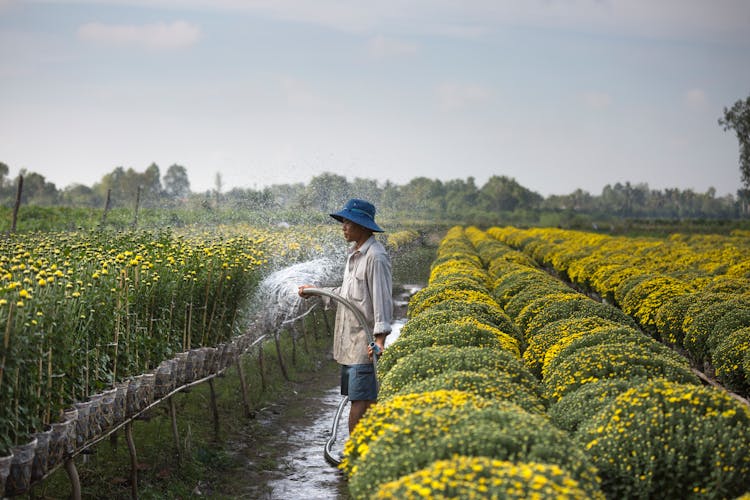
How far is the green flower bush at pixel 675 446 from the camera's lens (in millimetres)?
4623

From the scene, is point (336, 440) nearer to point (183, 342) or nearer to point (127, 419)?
point (183, 342)

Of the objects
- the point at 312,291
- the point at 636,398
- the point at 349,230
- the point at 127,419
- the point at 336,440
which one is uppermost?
the point at 349,230

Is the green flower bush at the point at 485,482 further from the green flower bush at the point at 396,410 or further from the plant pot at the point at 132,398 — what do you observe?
the plant pot at the point at 132,398

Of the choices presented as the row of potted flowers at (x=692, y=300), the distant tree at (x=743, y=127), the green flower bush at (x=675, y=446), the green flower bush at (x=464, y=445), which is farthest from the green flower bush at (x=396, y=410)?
the distant tree at (x=743, y=127)

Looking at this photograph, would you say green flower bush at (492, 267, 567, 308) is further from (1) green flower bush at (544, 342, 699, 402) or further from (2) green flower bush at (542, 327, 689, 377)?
(1) green flower bush at (544, 342, 699, 402)

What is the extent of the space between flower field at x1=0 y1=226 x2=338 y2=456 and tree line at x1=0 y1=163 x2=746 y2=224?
1078cm

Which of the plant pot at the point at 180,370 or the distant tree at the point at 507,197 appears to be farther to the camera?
the distant tree at the point at 507,197

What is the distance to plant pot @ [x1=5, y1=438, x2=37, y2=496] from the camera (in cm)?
546

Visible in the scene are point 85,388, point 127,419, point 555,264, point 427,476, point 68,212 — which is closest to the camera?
point 427,476

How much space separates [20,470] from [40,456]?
0.94 feet

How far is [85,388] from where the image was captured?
683 cm

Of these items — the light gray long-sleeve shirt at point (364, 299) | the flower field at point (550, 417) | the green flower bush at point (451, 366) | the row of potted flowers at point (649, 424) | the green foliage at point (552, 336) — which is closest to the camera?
the flower field at point (550, 417)

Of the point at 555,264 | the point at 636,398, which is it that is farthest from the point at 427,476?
the point at 555,264

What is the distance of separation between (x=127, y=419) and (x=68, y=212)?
26.0 meters
